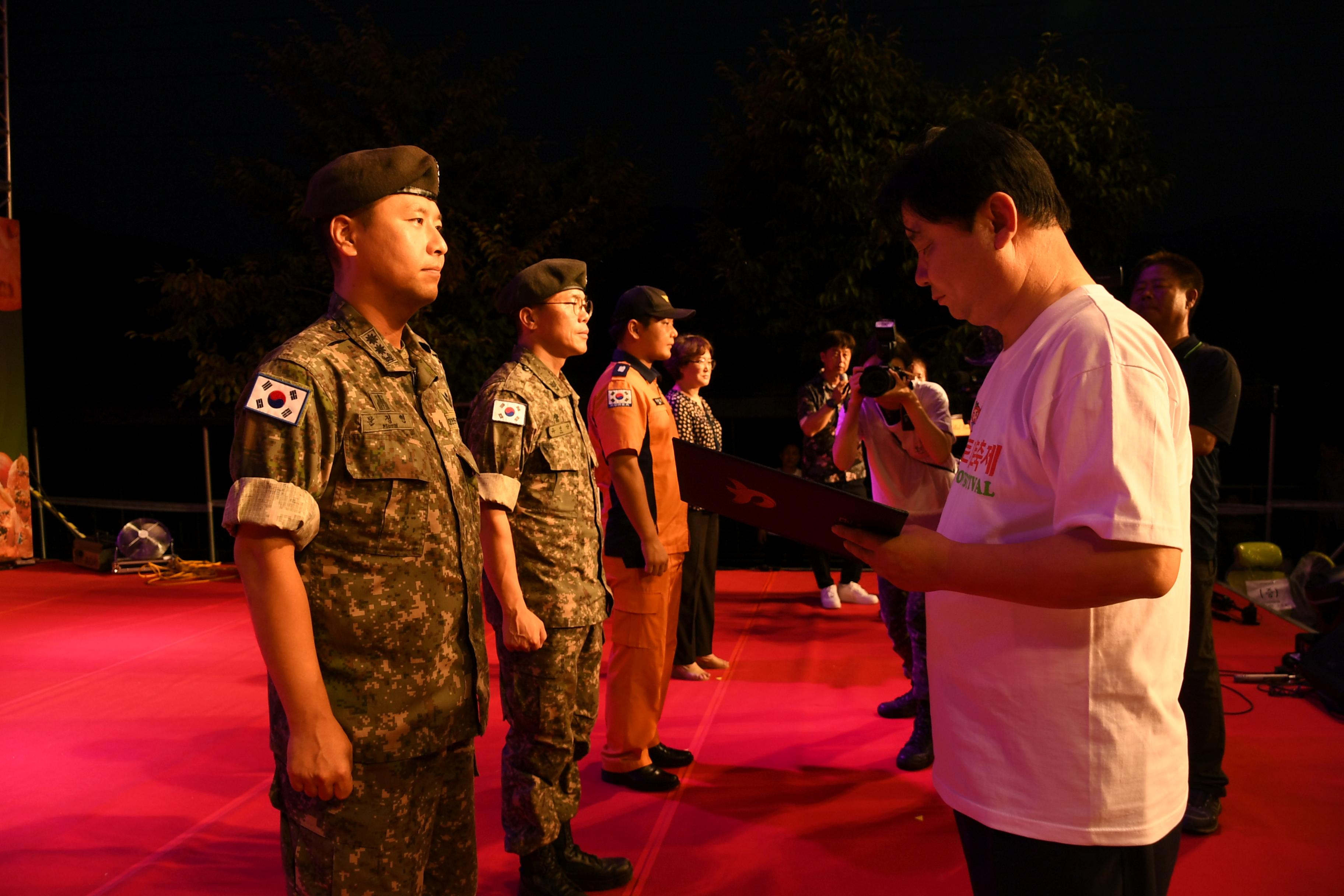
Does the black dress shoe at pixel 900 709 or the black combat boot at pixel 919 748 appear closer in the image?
the black combat boot at pixel 919 748

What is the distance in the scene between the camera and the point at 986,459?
109 cm

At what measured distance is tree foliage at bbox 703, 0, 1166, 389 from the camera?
9.21 meters

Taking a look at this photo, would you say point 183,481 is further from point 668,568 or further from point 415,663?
point 415,663

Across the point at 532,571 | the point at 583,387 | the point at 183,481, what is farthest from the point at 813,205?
the point at 183,481

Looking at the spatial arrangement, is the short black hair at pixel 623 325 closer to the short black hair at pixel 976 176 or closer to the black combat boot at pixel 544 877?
the black combat boot at pixel 544 877

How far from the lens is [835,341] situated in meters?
5.15

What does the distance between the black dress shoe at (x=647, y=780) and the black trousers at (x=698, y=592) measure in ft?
3.96

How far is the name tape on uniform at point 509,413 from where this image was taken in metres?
2.31

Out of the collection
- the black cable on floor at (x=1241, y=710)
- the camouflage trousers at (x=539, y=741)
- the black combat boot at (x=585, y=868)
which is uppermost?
the camouflage trousers at (x=539, y=741)

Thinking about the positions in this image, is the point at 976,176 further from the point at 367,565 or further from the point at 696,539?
the point at 696,539

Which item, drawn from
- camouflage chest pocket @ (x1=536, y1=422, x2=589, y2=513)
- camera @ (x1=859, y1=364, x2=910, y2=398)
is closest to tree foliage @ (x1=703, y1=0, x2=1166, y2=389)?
camera @ (x1=859, y1=364, x2=910, y2=398)

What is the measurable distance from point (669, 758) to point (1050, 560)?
2631mm

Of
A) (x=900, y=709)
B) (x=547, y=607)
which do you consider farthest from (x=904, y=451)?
(x=547, y=607)

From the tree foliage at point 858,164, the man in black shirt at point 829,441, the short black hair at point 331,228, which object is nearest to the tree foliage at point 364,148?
the tree foliage at point 858,164
